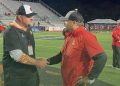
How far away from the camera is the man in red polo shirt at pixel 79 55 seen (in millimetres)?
6289

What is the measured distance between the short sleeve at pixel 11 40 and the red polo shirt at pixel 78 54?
81 cm

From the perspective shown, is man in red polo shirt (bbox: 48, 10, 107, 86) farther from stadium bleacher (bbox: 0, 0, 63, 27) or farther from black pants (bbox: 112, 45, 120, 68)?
stadium bleacher (bbox: 0, 0, 63, 27)

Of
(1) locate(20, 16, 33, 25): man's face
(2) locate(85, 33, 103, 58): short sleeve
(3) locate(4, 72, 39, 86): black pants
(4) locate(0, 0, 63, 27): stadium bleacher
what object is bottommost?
(4) locate(0, 0, 63, 27): stadium bleacher

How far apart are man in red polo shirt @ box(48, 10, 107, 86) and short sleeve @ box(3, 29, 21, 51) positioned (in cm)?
80

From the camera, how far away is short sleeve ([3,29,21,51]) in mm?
7062

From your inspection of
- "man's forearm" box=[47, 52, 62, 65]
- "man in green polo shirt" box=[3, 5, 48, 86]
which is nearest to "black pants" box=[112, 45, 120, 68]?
"man's forearm" box=[47, 52, 62, 65]

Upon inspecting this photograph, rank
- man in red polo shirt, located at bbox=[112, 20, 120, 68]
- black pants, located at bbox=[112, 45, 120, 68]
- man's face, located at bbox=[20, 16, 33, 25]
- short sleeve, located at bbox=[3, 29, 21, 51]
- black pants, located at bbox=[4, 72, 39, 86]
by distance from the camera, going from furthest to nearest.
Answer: black pants, located at bbox=[112, 45, 120, 68] < man in red polo shirt, located at bbox=[112, 20, 120, 68] < black pants, located at bbox=[4, 72, 39, 86] < man's face, located at bbox=[20, 16, 33, 25] < short sleeve, located at bbox=[3, 29, 21, 51]

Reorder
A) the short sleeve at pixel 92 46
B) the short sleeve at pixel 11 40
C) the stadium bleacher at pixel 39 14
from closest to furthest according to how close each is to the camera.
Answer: the short sleeve at pixel 92 46, the short sleeve at pixel 11 40, the stadium bleacher at pixel 39 14

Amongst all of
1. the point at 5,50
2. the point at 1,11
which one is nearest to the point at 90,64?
the point at 5,50

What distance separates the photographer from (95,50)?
6332 mm

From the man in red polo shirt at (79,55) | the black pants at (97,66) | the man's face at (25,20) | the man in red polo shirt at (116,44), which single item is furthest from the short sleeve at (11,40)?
the man in red polo shirt at (116,44)

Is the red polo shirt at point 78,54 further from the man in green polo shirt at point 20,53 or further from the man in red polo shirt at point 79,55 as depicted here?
the man in green polo shirt at point 20,53

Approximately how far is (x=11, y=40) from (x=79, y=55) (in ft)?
3.93

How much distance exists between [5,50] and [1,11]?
224 feet
